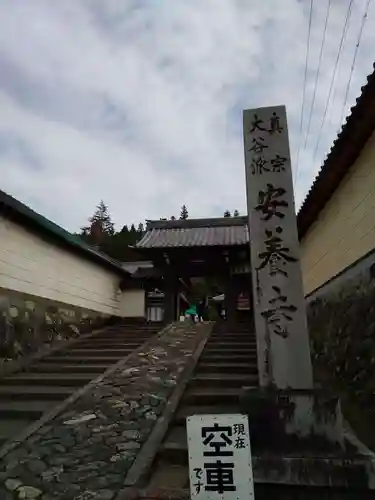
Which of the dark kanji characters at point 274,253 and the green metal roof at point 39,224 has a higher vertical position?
the green metal roof at point 39,224

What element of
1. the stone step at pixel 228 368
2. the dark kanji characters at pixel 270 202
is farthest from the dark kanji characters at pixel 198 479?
the stone step at pixel 228 368

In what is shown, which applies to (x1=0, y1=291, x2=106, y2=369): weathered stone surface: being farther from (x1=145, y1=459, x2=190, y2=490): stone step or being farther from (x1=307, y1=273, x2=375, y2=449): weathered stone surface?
(x1=307, y1=273, x2=375, y2=449): weathered stone surface

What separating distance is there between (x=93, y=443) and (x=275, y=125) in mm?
4424

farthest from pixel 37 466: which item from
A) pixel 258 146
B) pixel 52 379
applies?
pixel 258 146

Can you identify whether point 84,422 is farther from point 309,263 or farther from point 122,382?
point 309,263

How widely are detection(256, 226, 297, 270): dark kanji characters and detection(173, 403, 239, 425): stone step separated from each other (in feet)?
8.11

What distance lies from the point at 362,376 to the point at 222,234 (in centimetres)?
1324

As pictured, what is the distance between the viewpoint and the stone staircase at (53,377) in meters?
5.98

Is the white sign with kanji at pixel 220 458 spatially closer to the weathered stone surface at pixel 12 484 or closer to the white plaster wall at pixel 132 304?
the weathered stone surface at pixel 12 484

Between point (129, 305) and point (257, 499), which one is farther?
point (129, 305)

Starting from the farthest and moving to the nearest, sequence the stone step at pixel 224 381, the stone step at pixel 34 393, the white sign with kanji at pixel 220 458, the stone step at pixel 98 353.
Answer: the stone step at pixel 98 353
the stone step at pixel 224 381
the stone step at pixel 34 393
the white sign with kanji at pixel 220 458

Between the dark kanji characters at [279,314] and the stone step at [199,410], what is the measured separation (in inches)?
78.9

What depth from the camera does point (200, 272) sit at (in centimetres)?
1647

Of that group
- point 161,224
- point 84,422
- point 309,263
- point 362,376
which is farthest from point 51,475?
point 161,224
